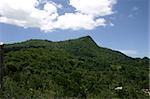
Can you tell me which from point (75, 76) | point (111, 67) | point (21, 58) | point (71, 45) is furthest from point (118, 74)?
point (71, 45)

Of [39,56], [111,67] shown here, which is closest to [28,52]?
[39,56]

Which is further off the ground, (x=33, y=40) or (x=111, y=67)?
(x=33, y=40)

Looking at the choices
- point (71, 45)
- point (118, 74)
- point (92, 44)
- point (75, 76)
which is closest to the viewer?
point (75, 76)

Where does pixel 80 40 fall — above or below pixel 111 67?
above

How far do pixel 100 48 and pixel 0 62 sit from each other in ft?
302

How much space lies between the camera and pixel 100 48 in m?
101

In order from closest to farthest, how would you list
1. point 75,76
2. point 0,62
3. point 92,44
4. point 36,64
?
point 0,62 < point 75,76 < point 36,64 < point 92,44

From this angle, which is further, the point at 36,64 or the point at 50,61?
the point at 50,61

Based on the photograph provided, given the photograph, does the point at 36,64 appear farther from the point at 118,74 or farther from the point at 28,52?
the point at 118,74

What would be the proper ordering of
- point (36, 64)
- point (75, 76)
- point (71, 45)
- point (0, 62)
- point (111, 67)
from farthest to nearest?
1. point (71, 45)
2. point (111, 67)
3. point (36, 64)
4. point (75, 76)
5. point (0, 62)

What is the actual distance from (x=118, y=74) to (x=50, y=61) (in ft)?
38.5

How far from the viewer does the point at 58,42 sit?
104 m

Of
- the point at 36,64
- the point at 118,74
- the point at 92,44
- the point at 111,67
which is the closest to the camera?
the point at 36,64

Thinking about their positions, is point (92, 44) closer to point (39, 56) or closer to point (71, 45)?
point (71, 45)
